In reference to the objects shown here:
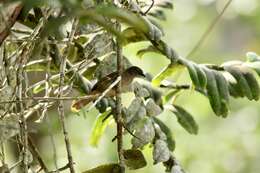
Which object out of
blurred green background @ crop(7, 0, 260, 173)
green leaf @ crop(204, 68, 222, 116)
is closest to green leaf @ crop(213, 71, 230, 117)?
green leaf @ crop(204, 68, 222, 116)

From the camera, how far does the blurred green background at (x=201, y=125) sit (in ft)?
6.88

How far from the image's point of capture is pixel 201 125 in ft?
7.83

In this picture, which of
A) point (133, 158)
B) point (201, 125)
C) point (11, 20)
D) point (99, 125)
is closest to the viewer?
point (11, 20)

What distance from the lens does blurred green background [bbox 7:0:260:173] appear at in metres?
2.10

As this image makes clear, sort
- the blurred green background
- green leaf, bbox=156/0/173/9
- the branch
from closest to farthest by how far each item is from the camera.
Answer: the branch
green leaf, bbox=156/0/173/9
the blurred green background

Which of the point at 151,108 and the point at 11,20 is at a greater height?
the point at 11,20

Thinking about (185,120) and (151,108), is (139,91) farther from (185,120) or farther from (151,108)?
(185,120)

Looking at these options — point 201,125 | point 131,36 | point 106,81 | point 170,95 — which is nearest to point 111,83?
point 106,81

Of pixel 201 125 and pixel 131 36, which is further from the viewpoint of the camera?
pixel 201 125

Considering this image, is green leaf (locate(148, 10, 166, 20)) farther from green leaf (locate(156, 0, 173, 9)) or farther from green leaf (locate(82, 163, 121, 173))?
green leaf (locate(82, 163, 121, 173))

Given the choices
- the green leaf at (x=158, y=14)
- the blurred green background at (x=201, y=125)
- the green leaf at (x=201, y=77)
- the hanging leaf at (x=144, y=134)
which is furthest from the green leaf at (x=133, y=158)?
the blurred green background at (x=201, y=125)

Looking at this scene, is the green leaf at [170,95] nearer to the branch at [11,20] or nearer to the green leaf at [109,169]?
the green leaf at [109,169]

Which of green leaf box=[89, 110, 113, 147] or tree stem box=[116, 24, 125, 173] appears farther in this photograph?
green leaf box=[89, 110, 113, 147]

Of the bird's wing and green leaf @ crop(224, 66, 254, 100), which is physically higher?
the bird's wing
